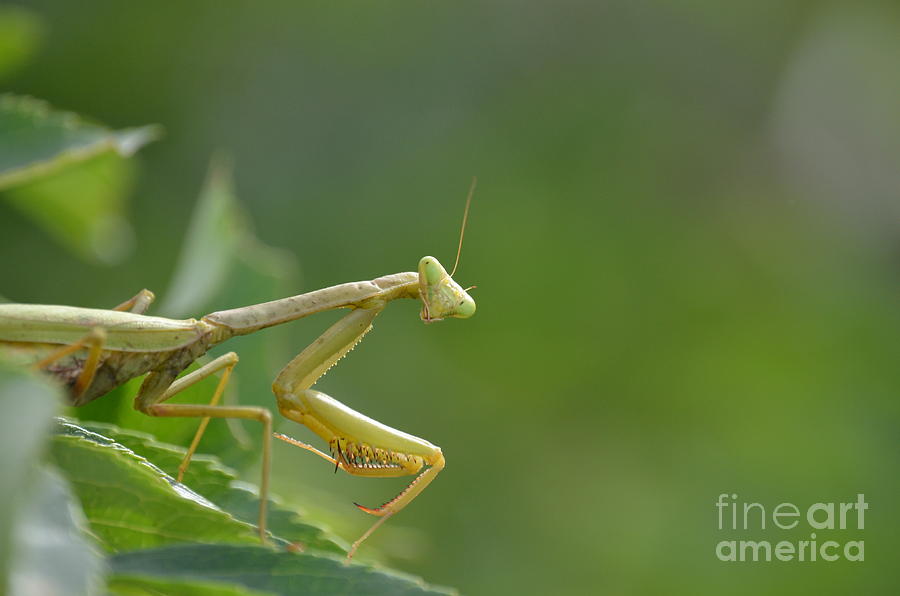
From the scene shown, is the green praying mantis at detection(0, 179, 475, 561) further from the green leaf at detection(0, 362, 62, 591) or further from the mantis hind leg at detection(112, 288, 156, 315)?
the green leaf at detection(0, 362, 62, 591)

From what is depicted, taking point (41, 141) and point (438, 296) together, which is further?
point (438, 296)

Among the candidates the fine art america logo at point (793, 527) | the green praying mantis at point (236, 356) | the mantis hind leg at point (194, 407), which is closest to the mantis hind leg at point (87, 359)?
the green praying mantis at point (236, 356)

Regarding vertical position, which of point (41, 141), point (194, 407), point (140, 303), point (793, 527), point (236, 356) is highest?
point (793, 527)

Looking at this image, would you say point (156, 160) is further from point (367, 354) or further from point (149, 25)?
point (367, 354)

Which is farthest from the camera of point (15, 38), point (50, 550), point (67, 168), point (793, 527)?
point (793, 527)

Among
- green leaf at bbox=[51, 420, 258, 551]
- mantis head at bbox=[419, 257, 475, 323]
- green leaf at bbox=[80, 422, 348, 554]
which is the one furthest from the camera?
mantis head at bbox=[419, 257, 475, 323]

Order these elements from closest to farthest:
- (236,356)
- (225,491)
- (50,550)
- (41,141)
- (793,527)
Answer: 1. (50,550)
2. (225,491)
3. (41,141)
4. (236,356)
5. (793,527)

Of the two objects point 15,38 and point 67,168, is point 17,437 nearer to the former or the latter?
point 67,168

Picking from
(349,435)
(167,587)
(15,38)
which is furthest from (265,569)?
(15,38)

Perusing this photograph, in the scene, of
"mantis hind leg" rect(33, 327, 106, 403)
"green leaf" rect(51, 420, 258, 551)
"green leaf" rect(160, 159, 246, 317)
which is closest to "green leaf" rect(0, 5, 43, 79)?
"green leaf" rect(160, 159, 246, 317)
